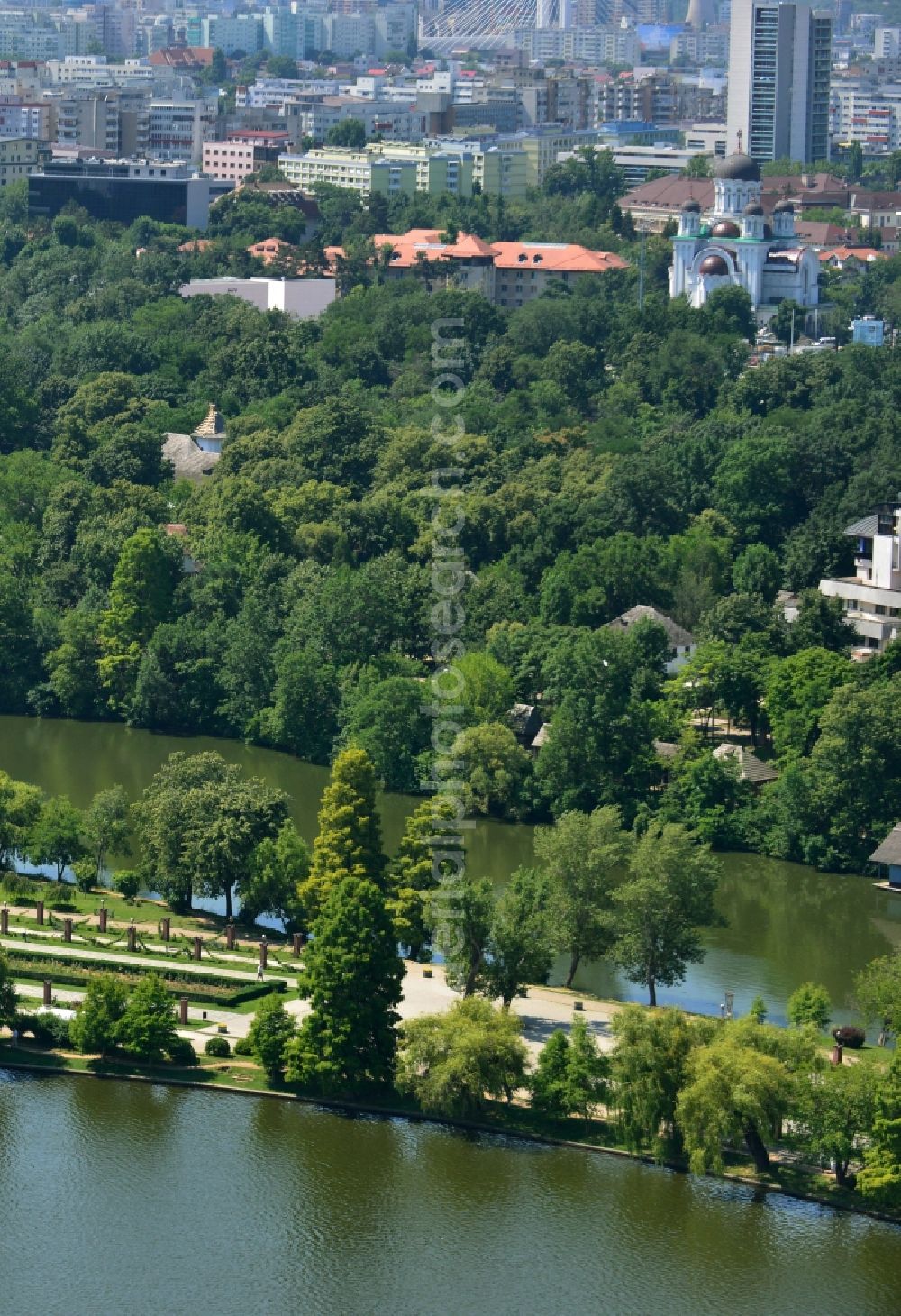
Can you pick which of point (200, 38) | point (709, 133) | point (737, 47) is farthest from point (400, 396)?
point (200, 38)

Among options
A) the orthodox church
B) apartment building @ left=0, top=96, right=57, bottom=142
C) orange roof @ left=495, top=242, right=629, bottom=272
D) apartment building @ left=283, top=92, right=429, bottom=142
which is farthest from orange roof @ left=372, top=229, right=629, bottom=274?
apartment building @ left=283, top=92, right=429, bottom=142

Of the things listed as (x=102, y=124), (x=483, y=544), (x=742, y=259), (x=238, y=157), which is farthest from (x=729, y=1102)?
(x=238, y=157)

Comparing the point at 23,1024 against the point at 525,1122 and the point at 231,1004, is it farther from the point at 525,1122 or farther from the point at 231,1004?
the point at 525,1122

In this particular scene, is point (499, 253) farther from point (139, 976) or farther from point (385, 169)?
point (139, 976)

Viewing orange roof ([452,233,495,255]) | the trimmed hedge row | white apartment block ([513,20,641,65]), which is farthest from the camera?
white apartment block ([513,20,641,65])

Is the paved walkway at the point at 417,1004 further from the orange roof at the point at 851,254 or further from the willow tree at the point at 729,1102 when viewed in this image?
the orange roof at the point at 851,254

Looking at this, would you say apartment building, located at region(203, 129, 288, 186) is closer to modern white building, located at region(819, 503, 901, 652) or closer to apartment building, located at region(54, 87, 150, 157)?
apartment building, located at region(54, 87, 150, 157)
